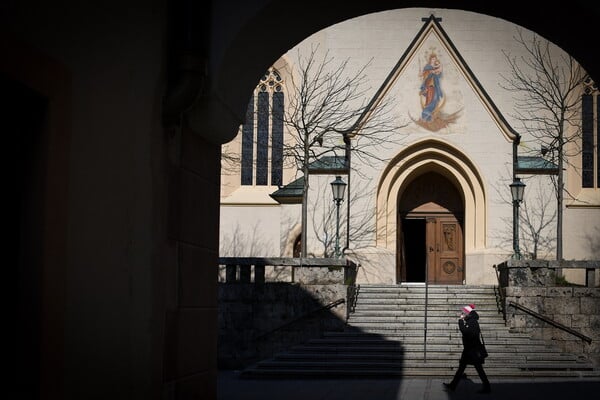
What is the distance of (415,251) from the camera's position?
38094 mm

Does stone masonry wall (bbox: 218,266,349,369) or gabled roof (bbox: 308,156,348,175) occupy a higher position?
gabled roof (bbox: 308,156,348,175)

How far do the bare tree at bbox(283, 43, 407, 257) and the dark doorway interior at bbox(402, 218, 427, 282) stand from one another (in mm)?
5400

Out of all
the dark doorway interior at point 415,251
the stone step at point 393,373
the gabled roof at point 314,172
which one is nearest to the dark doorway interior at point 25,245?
the stone step at point 393,373

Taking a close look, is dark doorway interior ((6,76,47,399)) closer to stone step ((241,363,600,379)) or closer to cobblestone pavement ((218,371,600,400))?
cobblestone pavement ((218,371,600,400))

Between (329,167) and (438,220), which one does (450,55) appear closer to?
(329,167)

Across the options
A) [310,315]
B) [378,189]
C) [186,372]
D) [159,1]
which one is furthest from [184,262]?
[378,189]

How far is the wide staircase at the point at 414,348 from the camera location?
66.1 ft

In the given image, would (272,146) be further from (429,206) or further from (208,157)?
(208,157)

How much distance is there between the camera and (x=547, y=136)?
31.6 metres

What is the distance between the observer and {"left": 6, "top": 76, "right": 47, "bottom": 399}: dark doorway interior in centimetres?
650

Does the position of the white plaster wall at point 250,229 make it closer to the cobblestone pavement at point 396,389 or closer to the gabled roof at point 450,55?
the gabled roof at point 450,55

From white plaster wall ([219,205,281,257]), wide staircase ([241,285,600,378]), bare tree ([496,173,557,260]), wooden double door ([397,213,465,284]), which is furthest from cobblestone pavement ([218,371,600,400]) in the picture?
white plaster wall ([219,205,281,257])

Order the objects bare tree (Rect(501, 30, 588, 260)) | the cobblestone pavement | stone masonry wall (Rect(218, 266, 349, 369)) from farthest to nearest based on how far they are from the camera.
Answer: bare tree (Rect(501, 30, 588, 260)) → stone masonry wall (Rect(218, 266, 349, 369)) → the cobblestone pavement

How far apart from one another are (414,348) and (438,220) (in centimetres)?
1248
